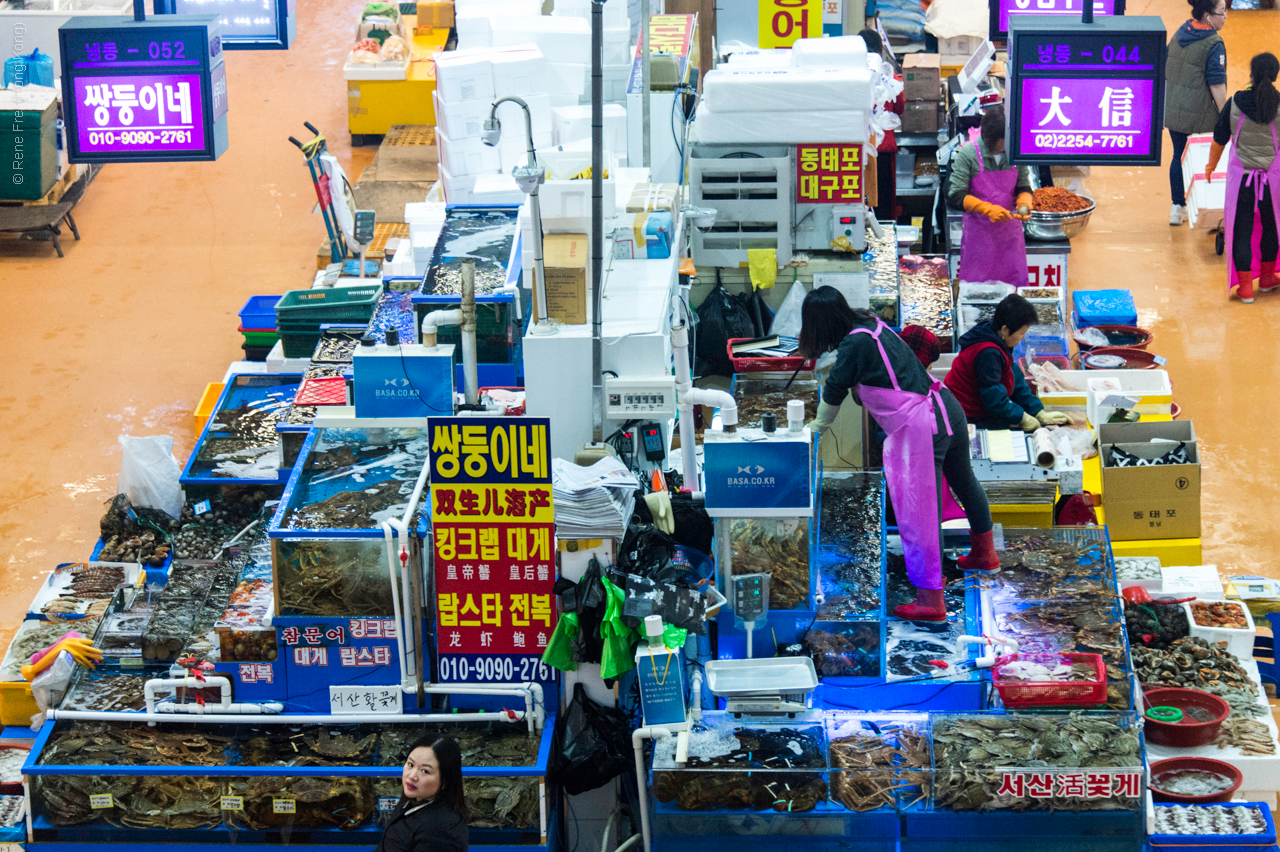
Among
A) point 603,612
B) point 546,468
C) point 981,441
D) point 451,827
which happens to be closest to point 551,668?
point 603,612

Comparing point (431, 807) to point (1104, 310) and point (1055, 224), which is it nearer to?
point (1104, 310)

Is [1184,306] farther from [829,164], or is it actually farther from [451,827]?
[451,827]

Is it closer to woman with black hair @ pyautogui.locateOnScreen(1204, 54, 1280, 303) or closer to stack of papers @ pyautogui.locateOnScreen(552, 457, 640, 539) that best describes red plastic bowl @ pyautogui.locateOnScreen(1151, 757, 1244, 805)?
stack of papers @ pyautogui.locateOnScreen(552, 457, 640, 539)

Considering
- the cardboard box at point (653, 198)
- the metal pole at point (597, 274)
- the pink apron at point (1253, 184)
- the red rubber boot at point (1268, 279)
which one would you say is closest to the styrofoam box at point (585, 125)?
the cardboard box at point (653, 198)

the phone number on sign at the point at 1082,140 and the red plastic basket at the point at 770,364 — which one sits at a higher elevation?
the phone number on sign at the point at 1082,140

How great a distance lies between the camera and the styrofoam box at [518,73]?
10.5 metres

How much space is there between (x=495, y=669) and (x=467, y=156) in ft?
16.0

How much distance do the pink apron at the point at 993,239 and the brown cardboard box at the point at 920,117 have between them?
2928 millimetres

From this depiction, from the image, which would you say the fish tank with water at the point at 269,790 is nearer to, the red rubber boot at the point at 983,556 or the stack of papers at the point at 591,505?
the stack of papers at the point at 591,505

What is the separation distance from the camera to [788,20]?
39.8 feet

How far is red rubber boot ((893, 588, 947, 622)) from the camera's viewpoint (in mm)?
6992

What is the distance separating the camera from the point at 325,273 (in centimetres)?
1160

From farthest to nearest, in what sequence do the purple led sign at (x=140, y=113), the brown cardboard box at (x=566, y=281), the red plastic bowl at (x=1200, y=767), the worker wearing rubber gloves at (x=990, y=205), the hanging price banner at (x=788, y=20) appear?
1. the hanging price banner at (x=788, y=20)
2. the worker wearing rubber gloves at (x=990, y=205)
3. the purple led sign at (x=140, y=113)
4. the brown cardboard box at (x=566, y=281)
5. the red plastic bowl at (x=1200, y=767)

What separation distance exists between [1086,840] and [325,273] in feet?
24.0
